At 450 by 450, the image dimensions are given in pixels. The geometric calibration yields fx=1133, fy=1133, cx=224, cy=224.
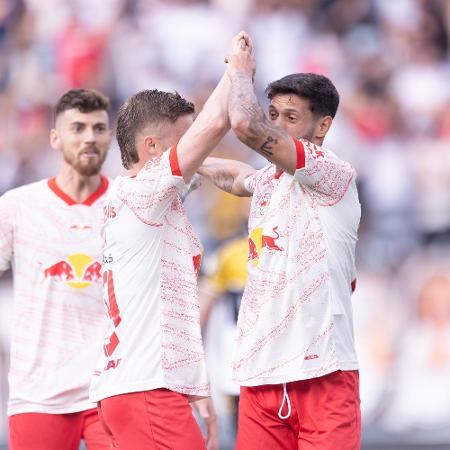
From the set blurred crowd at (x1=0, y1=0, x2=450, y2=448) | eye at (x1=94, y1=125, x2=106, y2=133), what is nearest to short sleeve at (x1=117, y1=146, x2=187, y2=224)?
eye at (x1=94, y1=125, x2=106, y2=133)

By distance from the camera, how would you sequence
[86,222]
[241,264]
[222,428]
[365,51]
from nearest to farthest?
[86,222], [241,264], [222,428], [365,51]

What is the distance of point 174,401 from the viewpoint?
3980mm

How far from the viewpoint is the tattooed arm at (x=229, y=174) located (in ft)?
15.5

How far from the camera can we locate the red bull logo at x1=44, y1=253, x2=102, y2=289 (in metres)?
5.22

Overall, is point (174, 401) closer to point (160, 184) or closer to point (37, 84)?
point (160, 184)

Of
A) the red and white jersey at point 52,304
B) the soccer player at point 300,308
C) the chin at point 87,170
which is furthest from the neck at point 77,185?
the soccer player at point 300,308

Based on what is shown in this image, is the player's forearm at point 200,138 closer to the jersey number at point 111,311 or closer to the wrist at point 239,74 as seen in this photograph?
the wrist at point 239,74

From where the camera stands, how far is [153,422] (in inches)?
155

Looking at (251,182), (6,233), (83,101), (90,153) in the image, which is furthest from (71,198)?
(251,182)

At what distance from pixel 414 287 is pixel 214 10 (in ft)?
8.70

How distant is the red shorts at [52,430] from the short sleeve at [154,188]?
1.42m

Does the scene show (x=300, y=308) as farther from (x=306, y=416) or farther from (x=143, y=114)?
(x=143, y=114)

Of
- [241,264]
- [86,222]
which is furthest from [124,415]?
[241,264]

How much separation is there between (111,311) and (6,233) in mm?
1366
